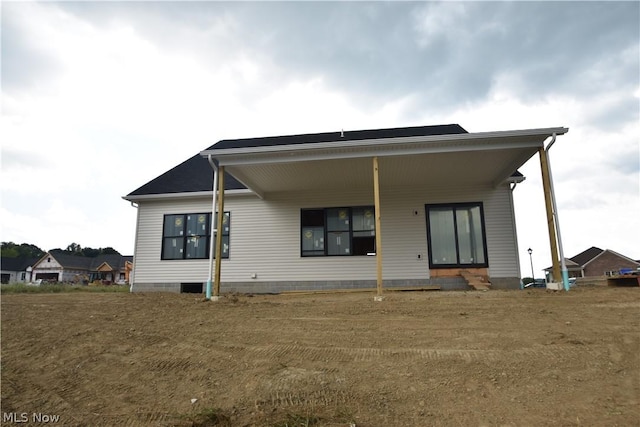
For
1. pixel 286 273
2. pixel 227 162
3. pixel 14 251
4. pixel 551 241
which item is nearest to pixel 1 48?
pixel 227 162

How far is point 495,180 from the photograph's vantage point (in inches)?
404

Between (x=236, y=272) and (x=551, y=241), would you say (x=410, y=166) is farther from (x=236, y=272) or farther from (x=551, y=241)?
(x=236, y=272)

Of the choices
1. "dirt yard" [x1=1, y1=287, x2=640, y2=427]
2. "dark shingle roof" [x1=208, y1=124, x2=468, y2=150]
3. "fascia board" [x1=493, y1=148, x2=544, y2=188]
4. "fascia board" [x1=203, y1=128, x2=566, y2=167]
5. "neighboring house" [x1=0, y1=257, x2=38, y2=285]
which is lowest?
"dirt yard" [x1=1, y1=287, x2=640, y2=427]

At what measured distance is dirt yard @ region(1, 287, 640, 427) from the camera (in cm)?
277

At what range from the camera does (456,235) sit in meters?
10.5

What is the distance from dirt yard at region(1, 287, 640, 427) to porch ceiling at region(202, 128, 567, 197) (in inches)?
147

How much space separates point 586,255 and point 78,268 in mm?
61607

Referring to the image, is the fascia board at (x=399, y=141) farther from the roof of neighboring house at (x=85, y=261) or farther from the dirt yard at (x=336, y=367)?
the roof of neighboring house at (x=85, y=261)

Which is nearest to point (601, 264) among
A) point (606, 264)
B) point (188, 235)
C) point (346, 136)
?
point (606, 264)

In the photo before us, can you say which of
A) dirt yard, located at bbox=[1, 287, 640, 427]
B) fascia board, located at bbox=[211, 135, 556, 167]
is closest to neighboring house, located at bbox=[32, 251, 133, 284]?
fascia board, located at bbox=[211, 135, 556, 167]

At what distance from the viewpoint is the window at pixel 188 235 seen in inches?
458

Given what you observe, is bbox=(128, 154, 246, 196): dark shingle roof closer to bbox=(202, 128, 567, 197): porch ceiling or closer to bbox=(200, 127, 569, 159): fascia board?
bbox=(202, 128, 567, 197): porch ceiling

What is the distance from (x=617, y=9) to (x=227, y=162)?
11398 mm

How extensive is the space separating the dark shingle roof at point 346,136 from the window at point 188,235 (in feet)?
12.4
